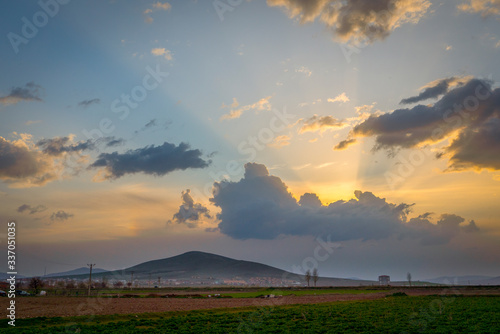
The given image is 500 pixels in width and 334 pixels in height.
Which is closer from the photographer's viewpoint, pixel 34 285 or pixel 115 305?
pixel 115 305

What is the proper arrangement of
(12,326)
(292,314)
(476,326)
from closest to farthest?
(476,326) → (12,326) → (292,314)

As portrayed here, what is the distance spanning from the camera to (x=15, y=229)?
33.5m

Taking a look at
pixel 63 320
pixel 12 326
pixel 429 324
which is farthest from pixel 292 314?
pixel 12 326

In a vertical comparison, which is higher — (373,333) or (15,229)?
(15,229)

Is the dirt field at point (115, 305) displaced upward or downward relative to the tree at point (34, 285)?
upward

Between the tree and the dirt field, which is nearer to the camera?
the dirt field

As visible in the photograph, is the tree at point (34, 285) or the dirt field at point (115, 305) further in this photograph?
the tree at point (34, 285)

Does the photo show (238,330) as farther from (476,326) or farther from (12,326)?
(12,326)

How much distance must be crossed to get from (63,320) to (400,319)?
39349 millimetres

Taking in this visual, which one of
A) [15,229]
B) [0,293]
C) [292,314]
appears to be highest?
[15,229]

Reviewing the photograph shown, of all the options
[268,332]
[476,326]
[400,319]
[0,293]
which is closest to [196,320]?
[268,332]

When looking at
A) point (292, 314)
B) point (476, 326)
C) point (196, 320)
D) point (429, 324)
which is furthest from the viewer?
point (292, 314)

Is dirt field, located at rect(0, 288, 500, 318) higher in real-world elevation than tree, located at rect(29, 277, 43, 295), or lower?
higher

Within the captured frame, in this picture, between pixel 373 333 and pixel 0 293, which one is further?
pixel 0 293
